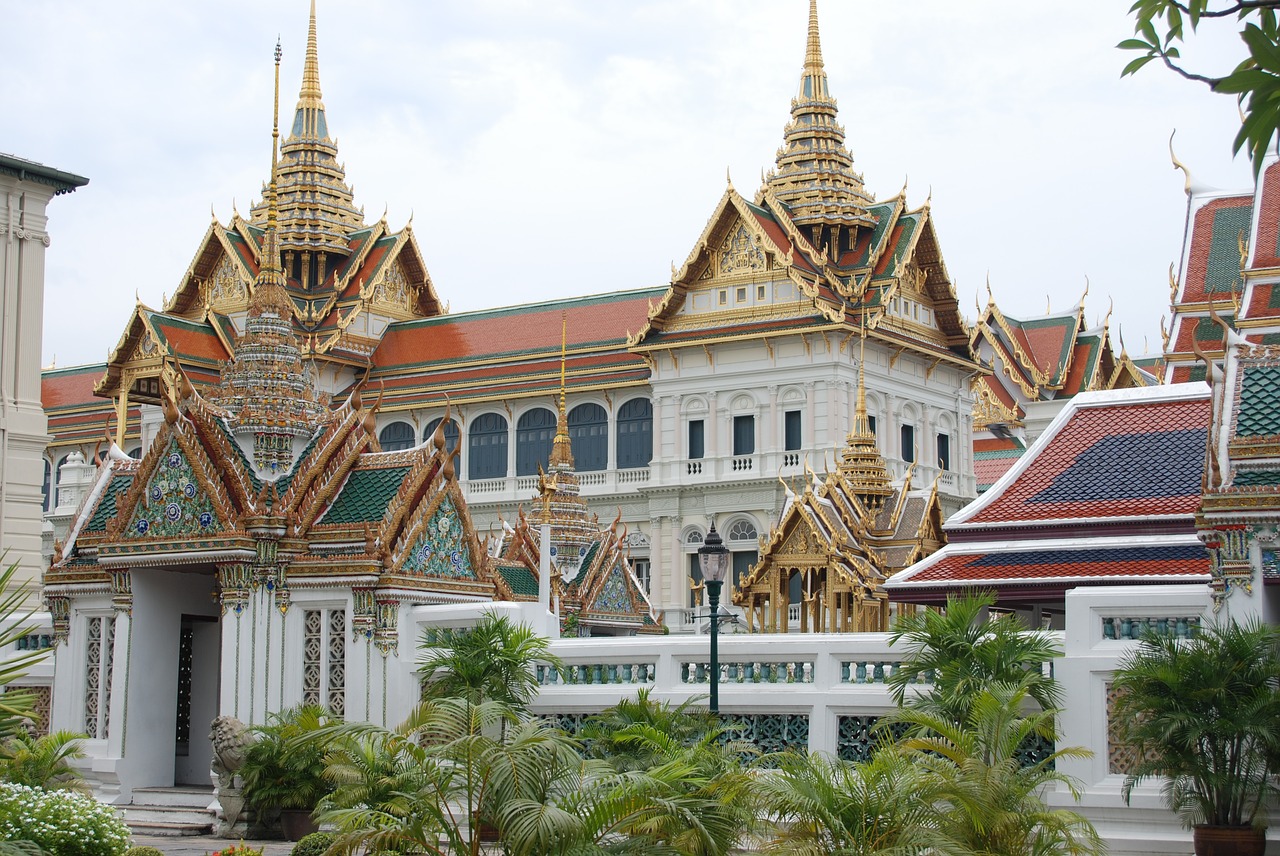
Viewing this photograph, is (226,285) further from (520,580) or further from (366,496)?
(366,496)

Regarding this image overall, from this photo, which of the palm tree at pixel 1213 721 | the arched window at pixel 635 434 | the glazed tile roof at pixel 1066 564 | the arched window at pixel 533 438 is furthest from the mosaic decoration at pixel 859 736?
the arched window at pixel 533 438

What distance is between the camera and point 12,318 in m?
31.9

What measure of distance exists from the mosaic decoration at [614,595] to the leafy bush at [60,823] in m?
16.3

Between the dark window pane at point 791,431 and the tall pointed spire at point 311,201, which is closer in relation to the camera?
the dark window pane at point 791,431

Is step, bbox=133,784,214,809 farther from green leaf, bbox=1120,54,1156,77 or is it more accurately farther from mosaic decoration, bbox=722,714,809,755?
green leaf, bbox=1120,54,1156,77

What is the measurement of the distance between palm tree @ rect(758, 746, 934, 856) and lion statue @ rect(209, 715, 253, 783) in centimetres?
681

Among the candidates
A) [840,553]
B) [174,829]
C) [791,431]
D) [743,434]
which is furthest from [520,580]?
[743,434]

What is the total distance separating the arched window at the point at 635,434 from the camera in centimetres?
5228

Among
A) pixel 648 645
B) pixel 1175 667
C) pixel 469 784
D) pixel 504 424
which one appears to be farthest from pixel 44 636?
pixel 504 424

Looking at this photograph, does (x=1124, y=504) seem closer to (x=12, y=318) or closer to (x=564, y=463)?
(x=564, y=463)

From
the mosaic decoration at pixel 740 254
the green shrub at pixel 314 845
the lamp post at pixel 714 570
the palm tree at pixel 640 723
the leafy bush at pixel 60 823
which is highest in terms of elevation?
the mosaic decoration at pixel 740 254

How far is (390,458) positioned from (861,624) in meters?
10.9

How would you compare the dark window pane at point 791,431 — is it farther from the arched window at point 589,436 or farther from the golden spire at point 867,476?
the golden spire at point 867,476

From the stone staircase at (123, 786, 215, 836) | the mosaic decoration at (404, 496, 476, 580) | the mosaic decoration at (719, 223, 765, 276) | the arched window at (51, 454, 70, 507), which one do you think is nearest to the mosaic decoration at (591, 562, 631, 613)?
the mosaic decoration at (404, 496, 476, 580)
